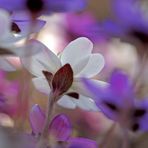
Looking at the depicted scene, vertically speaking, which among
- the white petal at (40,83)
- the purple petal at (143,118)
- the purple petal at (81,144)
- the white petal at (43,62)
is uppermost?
the white petal at (43,62)

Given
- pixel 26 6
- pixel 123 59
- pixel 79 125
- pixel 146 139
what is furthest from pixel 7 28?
pixel 123 59

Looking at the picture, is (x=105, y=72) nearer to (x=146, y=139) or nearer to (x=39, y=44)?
(x=146, y=139)

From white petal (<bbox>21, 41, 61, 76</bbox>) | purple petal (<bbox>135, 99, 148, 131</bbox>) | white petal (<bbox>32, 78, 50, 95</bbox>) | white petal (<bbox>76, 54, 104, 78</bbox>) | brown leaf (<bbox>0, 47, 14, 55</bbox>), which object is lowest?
white petal (<bbox>32, 78, 50, 95</bbox>)

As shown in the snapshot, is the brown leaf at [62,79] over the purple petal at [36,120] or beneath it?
over
